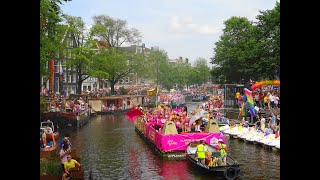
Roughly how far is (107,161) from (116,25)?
45431mm

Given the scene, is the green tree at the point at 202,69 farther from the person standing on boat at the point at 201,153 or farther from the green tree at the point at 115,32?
the person standing on boat at the point at 201,153

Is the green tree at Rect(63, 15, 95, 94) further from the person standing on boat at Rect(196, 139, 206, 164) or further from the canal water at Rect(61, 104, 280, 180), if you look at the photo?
the person standing on boat at Rect(196, 139, 206, 164)

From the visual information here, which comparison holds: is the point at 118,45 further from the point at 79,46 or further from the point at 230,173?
the point at 230,173

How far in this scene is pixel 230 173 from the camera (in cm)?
1590

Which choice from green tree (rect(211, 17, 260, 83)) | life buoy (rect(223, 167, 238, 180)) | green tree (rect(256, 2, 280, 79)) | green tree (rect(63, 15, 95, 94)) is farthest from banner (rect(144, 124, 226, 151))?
green tree (rect(63, 15, 95, 94))

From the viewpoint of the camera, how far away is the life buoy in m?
15.9

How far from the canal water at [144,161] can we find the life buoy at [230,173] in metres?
0.76

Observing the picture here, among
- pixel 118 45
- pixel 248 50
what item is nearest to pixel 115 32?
pixel 118 45

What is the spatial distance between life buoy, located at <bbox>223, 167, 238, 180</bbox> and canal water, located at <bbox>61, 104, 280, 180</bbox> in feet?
2.50

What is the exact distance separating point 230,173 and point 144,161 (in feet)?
20.9

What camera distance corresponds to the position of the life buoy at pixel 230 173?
15852 mm
